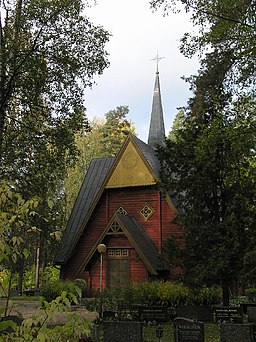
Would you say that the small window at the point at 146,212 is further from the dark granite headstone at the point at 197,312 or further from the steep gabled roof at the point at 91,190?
the dark granite headstone at the point at 197,312

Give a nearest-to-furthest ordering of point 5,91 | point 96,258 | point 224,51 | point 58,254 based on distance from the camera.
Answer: point 224,51 → point 5,91 → point 96,258 → point 58,254

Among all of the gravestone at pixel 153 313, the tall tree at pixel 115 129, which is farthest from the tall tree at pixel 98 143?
the gravestone at pixel 153 313

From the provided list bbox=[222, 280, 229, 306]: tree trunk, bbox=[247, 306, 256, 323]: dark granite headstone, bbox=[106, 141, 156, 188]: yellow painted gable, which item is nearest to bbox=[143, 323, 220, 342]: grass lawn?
bbox=[247, 306, 256, 323]: dark granite headstone

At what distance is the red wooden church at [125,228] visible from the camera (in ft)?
64.6

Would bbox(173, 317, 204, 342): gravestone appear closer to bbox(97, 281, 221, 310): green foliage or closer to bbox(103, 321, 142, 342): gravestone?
bbox(103, 321, 142, 342): gravestone

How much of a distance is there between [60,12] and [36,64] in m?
1.91

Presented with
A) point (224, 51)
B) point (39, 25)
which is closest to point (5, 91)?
point (39, 25)

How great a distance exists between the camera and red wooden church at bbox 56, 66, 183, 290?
64.6 feet

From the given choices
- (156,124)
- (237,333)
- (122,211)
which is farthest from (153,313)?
(156,124)

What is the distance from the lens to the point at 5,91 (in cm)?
1288

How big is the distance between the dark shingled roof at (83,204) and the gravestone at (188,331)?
41.3 feet

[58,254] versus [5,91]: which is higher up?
[5,91]

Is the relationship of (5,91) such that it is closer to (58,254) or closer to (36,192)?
(36,192)

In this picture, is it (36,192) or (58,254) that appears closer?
(36,192)
